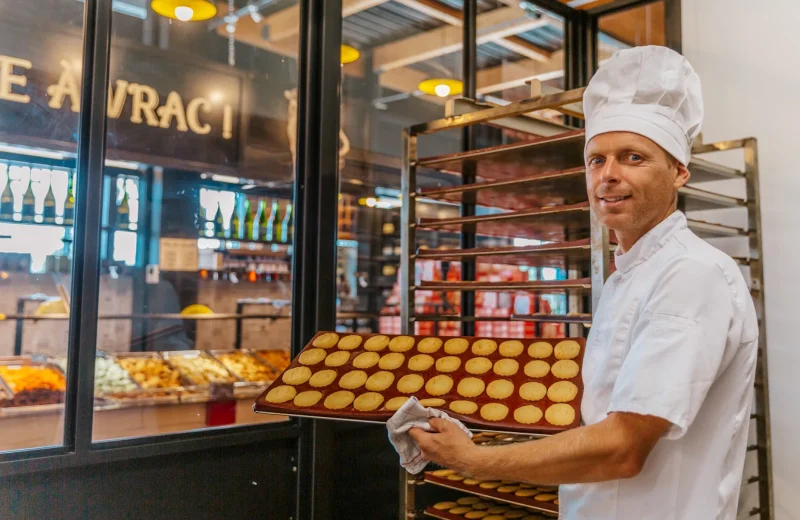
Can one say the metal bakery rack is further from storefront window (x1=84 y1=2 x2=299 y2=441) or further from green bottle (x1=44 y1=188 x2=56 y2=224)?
green bottle (x1=44 y1=188 x2=56 y2=224)

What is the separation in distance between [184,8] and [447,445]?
2.93m

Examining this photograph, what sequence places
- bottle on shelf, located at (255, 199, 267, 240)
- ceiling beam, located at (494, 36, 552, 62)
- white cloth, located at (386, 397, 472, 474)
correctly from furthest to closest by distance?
bottle on shelf, located at (255, 199, 267, 240), ceiling beam, located at (494, 36, 552, 62), white cloth, located at (386, 397, 472, 474)

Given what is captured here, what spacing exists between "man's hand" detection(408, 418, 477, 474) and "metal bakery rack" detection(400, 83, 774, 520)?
3.45ft

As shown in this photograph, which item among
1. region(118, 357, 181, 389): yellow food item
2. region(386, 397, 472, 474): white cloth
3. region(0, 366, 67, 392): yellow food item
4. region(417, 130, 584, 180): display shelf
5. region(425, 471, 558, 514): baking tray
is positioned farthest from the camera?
region(118, 357, 181, 389): yellow food item

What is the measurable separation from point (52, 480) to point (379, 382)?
1179mm

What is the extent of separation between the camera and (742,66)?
3.52m

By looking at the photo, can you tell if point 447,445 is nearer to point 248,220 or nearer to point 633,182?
point 633,182

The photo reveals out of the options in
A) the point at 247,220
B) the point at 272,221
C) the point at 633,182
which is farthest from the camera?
the point at 272,221

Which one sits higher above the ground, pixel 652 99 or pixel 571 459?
pixel 652 99

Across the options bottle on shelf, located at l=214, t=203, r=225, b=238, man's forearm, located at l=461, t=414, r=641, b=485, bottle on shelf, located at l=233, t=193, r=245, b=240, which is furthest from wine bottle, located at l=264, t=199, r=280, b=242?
man's forearm, located at l=461, t=414, r=641, b=485

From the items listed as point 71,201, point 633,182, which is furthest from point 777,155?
point 71,201

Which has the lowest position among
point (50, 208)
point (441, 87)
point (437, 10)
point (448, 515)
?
point (448, 515)

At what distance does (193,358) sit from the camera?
3990 millimetres

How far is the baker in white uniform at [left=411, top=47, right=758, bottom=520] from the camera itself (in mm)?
1086
